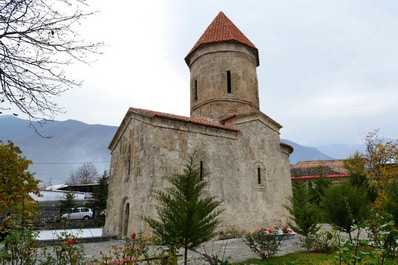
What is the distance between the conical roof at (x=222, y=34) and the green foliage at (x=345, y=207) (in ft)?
29.0

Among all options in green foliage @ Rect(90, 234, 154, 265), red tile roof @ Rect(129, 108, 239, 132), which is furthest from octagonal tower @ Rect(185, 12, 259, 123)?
green foliage @ Rect(90, 234, 154, 265)

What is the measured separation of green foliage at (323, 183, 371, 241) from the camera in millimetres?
6430

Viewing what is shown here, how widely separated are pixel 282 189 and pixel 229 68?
6321mm

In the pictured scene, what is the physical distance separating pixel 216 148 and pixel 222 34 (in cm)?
667

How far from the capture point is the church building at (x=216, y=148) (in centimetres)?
855

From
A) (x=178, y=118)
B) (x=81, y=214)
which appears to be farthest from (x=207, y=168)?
(x=81, y=214)

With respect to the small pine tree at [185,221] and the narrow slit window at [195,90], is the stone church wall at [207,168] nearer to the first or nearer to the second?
the small pine tree at [185,221]

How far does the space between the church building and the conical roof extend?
2.0 inches

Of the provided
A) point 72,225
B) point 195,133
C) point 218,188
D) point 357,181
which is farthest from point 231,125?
point 72,225

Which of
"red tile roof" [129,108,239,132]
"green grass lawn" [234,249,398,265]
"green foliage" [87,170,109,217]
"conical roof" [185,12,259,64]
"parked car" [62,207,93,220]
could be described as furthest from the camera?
→ "parked car" [62,207,93,220]

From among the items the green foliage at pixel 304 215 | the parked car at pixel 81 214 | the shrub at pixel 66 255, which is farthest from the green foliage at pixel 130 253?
the parked car at pixel 81 214

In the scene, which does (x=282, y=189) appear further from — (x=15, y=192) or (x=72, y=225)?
(x=72, y=225)

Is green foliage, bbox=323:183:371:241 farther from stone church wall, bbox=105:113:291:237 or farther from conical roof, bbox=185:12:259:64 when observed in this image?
conical roof, bbox=185:12:259:64

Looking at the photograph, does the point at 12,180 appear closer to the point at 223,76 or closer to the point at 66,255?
the point at 66,255
